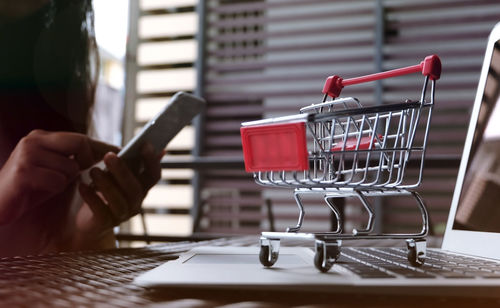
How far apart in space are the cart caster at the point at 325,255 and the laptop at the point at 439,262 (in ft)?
0.04

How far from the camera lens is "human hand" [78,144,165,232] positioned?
2.96 ft

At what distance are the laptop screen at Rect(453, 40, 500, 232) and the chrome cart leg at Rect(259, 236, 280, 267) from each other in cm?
32

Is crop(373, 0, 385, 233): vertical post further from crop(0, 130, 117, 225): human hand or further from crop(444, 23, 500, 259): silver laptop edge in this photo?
crop(0, 130, 117, 225): human hand

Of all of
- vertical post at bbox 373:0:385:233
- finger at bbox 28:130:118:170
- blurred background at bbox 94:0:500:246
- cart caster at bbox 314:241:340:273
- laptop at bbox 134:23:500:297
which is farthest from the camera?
blurred background at bbox 94:0:500:246

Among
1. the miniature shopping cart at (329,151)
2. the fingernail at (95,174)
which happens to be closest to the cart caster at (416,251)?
the miniature shopping cart at (329,151)

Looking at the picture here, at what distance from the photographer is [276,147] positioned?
0.58m

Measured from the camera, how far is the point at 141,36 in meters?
7.03

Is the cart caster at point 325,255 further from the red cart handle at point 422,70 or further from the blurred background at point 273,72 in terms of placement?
the blurred background at point 273,72

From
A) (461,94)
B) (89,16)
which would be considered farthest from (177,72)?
(89,16)

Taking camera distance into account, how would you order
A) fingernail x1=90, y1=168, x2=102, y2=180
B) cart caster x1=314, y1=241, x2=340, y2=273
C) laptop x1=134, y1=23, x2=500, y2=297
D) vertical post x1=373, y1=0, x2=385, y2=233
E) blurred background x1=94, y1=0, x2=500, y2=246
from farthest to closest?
blurred background x1=94, y1=0, x2=500, y2=246 < vertical post x1=373, y1=0, x2=385, y2=233 < fingernail x1=90, y1=168, x2=102, y2=180 < cart caster x1=314, y1=241, x2=340, y2=273 < laptop x1=134, y1=23, x2=500, y2=297

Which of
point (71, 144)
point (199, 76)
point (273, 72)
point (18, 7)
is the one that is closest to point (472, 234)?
point (71, 144)

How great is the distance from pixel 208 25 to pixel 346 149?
6.03 m

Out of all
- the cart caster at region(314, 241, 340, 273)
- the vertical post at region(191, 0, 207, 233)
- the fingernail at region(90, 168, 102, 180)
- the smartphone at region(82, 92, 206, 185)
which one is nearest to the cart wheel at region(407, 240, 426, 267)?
the cart caster at region(314, 241, 340, 273)

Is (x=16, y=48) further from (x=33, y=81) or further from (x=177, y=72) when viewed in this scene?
(x=177, y=72)
